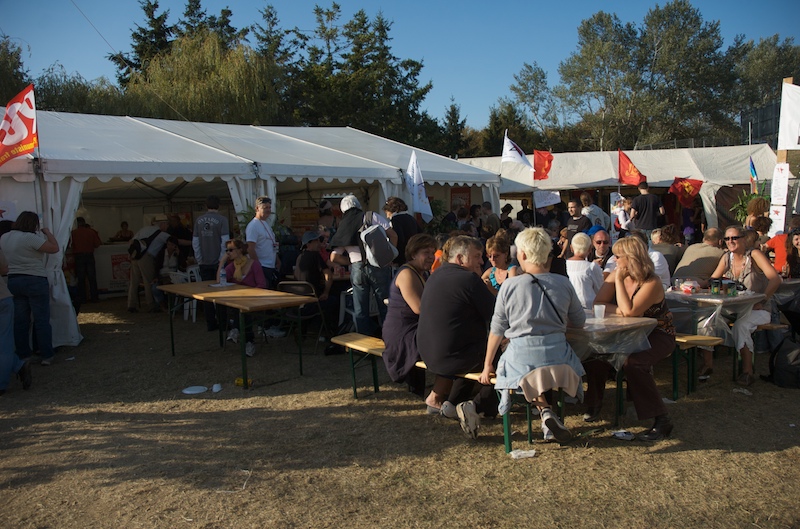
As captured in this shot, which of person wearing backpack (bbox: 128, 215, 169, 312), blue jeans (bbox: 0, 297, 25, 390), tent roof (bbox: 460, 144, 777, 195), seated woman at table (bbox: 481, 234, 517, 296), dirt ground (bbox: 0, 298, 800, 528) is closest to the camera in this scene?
dirt ground (bbox: 0, 298, 800, 528)

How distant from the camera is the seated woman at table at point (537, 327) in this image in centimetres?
345

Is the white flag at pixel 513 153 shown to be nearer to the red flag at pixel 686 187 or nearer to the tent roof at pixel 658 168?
the tent roof at pixel 658 168

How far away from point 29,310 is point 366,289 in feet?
11.2

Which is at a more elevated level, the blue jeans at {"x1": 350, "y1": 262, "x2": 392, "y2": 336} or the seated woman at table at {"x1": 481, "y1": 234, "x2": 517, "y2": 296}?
the seated woman at table at {"x1": 481, "y1": 234, "x2": 517, "y2": 296}

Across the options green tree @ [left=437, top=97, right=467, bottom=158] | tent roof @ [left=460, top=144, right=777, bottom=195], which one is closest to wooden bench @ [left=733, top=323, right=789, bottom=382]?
tent roof @ [left=460, top=144, right=777, bottom=195]

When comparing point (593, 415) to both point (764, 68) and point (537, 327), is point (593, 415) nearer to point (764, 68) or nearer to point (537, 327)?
point (537, 327)

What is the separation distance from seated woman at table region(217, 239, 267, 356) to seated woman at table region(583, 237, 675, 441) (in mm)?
4096

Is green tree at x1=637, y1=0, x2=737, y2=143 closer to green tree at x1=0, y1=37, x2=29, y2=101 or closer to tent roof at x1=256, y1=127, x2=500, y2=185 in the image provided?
tent roof at x1=256, y1=127, x2=500, y2=185

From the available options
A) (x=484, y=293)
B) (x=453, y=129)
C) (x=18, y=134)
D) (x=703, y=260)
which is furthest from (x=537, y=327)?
(x=453, y=129)

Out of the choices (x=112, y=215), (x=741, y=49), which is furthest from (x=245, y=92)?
(x=741, y=49)

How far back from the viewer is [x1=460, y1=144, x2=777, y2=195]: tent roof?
1559 centimetres

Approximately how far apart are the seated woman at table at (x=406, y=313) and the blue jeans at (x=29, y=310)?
3.79 meters

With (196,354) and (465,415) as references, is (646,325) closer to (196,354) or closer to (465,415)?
(465,415)

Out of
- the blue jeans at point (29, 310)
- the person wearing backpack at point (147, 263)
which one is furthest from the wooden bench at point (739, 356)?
the person wearing backpack at point (147, 263)
